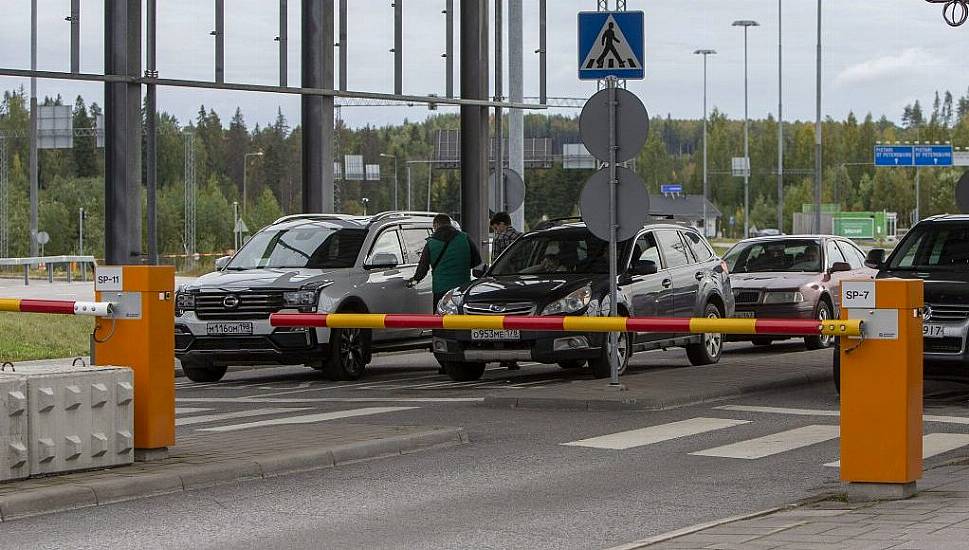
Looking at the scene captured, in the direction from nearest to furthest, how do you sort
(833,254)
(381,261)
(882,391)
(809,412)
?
(882,391)
(809,412)
(381,261)
(833,254)

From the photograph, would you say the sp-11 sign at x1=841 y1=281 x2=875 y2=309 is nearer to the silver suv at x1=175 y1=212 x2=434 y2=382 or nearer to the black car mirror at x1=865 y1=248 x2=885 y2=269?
the black car mirror at x1=865 y1=248 x2=885 y2=269

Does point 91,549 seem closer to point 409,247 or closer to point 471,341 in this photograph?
point 471,341

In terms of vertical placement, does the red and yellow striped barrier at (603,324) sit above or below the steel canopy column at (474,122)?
below

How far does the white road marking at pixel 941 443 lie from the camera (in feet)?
39.2

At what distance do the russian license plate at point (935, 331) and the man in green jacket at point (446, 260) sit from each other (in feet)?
20.4

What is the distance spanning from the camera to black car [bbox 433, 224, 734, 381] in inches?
687

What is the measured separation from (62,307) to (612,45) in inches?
281

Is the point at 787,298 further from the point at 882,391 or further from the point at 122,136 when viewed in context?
the point at 882,391

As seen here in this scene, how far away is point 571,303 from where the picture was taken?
17.5 metres

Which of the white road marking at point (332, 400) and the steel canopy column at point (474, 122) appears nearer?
the white road marking at point (332, 400)

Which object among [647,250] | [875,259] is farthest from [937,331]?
[647,250]

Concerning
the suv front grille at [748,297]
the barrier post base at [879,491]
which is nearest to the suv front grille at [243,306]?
the suv front grille at [748,297]

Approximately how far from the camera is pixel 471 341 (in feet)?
57.9

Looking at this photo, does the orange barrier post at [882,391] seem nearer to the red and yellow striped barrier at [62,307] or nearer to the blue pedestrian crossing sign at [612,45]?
the red and yellow striped barrier at [62,307]
